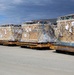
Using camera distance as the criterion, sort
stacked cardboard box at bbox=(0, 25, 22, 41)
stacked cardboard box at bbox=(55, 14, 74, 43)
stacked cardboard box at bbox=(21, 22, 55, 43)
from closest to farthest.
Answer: stacked cardboard box at bbox=(55, 14, 74, 43) → stacked cardboard box at bbox=(21, 22, 55, 43) → stacked cardboard box at bbox=(0, 25, 22, 41)

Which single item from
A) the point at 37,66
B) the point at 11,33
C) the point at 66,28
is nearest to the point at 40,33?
the point at 66,28

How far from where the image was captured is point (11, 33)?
23.6 m

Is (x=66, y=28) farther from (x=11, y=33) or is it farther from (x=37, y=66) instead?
(x=11, y=33)

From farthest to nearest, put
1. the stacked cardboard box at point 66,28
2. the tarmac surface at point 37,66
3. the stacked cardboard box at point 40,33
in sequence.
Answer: the stacked cardboard box at point 40,33
the stacked cardboard box at point 66,28
the tarmac surface at point 37,66

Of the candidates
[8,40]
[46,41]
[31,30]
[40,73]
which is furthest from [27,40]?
[40,73]

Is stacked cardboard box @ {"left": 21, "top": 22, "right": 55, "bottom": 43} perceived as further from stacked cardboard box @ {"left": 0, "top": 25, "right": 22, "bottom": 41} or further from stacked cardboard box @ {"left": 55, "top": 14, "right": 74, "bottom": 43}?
stacked cardboard box @ {"left": 0, "top": 25, "right": 22, "bottom": 41}

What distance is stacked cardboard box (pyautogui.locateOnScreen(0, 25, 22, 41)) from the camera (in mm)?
23547

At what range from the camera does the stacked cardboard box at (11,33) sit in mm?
23547

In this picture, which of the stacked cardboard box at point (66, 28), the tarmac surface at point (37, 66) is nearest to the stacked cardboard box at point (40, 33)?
the stacked cardboard box at point (66, 28)

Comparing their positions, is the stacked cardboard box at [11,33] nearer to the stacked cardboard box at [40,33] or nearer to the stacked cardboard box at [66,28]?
the stacked cardboard box at [40,33]

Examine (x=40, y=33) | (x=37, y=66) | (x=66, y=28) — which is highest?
(x=66, y=28)

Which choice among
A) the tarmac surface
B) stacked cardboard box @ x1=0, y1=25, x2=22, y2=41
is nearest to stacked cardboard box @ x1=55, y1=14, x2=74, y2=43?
the tarmac surface

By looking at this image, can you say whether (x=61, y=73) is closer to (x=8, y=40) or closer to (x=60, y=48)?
(x=60, y=48)

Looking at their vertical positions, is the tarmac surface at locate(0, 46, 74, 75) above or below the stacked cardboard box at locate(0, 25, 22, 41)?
below
